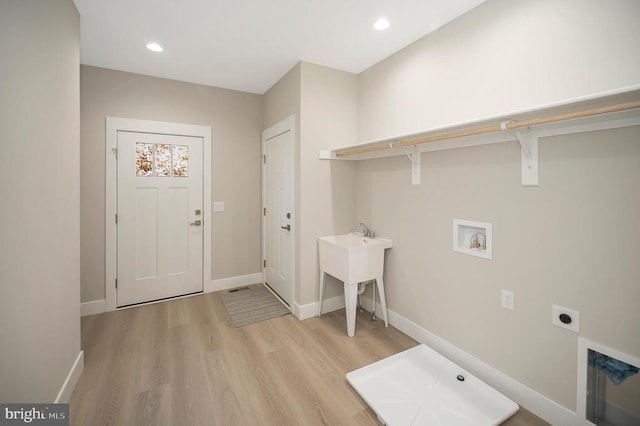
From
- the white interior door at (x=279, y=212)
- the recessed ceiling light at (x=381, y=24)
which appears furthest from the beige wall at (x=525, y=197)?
the white interior door at (x=279, y=212)

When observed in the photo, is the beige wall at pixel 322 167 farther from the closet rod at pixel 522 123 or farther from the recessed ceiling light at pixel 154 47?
the recessed ceiling light at pixel 154 47

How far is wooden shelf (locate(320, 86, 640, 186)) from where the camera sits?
1246 millimetres

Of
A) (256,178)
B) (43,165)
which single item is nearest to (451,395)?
(43,165)

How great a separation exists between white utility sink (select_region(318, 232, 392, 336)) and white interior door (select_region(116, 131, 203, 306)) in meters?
1.73

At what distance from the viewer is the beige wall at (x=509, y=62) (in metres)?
1.39

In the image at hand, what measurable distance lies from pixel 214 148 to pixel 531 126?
10.5 ft

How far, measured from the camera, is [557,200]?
1559 mm

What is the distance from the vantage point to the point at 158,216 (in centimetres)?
327

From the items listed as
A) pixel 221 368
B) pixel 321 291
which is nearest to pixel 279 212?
pixel 321 291

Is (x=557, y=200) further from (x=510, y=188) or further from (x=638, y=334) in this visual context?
(x=638, y=334)

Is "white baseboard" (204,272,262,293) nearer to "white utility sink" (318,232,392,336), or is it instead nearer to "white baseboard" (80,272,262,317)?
"white baseboard" (80,272,262,317)

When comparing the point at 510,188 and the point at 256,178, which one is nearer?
the point at 510,188

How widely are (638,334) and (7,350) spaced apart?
9.11ft

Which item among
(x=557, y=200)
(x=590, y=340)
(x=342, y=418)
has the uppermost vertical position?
(x=557, y=200)
